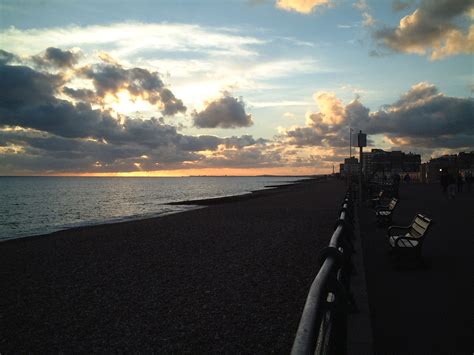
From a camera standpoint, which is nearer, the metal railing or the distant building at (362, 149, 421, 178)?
the metal railing

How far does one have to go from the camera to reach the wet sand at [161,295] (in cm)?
525

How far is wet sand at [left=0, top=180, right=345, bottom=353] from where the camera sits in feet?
17.2


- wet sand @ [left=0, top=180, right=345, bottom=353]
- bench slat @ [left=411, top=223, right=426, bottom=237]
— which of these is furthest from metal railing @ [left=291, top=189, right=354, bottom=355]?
bench slat @ [left=411, top=223, right=426, bottom=237]

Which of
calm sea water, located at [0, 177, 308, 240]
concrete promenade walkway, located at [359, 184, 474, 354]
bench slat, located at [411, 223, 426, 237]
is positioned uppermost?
bench slat, located at [411, 223, 426, 237]

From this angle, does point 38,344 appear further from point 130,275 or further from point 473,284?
point 473,284

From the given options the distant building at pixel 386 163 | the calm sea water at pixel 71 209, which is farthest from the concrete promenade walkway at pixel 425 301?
the distant building at pixel 386 163

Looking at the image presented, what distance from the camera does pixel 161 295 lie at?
7273 millimetres

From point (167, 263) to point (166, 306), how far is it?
12.8ft

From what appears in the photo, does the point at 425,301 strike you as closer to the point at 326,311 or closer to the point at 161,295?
the point at 326,311

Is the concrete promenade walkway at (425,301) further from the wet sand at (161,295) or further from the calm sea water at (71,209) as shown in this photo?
the calm sea water at (71,209)

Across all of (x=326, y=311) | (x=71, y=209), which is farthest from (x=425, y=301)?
(x=71, y=209)

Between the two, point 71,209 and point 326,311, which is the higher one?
point 326,311

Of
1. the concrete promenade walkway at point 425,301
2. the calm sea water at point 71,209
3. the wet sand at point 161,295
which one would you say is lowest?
the calm sea water at point 71,209

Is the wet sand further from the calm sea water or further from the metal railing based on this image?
the calm sea water
